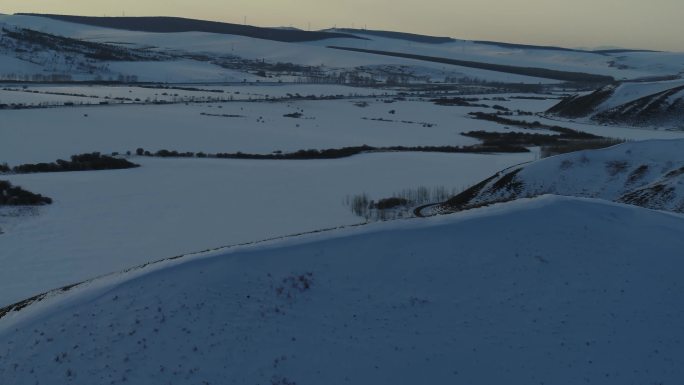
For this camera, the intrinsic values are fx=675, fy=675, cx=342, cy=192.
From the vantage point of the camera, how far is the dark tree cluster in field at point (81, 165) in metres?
39.2

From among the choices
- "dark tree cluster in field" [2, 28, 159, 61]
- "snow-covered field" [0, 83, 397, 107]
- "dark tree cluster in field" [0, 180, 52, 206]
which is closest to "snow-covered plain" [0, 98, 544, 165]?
"snow-covered field" [0, 83, 397, 107]

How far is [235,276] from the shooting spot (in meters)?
14.6

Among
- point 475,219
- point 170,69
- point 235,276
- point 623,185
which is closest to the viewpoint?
point 235,276

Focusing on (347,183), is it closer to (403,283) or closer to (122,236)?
(122,236)

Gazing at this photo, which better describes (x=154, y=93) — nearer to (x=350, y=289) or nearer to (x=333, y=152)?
(x=333, y=152)

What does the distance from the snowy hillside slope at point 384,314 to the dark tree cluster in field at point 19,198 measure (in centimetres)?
1620

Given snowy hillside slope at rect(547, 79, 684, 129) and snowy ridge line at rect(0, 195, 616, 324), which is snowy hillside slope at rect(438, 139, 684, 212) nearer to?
snowy ridge line at rect(0, 195, 616, 324)

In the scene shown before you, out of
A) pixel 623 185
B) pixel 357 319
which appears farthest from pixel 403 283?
pixel 623 185

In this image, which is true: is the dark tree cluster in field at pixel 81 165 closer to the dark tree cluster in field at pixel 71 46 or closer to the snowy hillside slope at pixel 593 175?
the snowy hillside slope at pixel 593 175

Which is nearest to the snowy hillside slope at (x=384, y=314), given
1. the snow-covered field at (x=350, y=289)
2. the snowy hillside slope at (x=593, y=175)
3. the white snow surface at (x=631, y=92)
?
the snow-covered field at (x=350, y=289)

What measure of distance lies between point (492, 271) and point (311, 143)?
4170 centimetres

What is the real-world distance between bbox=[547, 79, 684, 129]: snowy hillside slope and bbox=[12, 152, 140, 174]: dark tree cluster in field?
6289 cm

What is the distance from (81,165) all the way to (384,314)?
31539mm

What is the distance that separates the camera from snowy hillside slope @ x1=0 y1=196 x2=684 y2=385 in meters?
12.4
